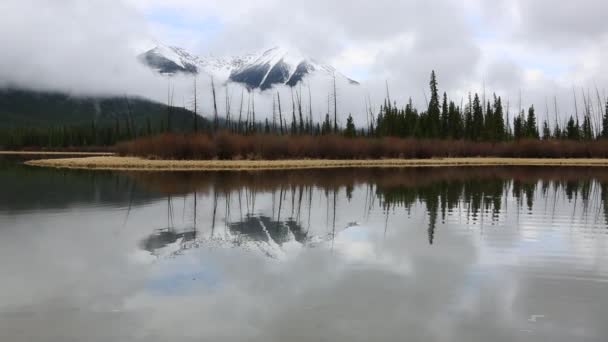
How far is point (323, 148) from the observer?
64.4 meters

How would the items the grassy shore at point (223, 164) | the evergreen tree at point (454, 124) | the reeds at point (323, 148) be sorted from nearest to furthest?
1. the grassy shore at point (223, 164)
2. the reeds at point (323, 148)
3. the evergreen tree at point (454, 124)

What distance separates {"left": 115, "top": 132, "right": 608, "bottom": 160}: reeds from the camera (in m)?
58.4

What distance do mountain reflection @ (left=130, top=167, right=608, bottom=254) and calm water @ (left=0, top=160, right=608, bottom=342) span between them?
5.7 inches

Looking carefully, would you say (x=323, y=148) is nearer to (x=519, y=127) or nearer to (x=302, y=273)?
(x=302, y=273)

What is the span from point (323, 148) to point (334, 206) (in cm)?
4163

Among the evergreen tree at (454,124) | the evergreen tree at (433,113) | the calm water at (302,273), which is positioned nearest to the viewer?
the calm water at (302,273)

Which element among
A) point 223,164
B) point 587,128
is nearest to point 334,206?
point 223,164

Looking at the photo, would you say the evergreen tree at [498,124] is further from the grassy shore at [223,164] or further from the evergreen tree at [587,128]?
the grassy shore at [223,164]

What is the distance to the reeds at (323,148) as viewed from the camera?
192 ft

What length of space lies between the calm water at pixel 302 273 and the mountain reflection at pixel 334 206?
144mm

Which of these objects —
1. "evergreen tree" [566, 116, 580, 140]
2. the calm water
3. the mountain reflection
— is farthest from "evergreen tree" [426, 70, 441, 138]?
the calm water

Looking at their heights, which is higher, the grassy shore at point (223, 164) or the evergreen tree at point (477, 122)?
the evergreen tree at point (477, 122)

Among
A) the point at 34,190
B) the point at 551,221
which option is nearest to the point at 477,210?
the point at 551,221

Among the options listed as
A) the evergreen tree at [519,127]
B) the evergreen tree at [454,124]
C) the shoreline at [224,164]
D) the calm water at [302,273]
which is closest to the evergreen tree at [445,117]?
the evergreen tree at [454,124]
